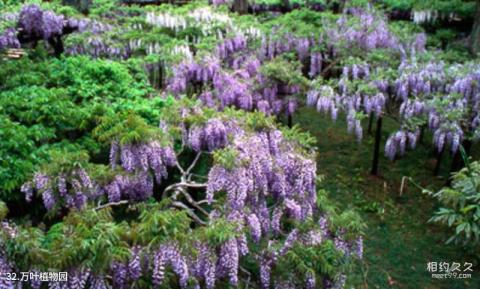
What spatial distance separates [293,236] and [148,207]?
1730 mm

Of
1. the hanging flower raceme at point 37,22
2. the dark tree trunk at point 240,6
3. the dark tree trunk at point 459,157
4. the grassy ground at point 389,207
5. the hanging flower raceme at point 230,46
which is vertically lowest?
the grassy ground at point 389,207

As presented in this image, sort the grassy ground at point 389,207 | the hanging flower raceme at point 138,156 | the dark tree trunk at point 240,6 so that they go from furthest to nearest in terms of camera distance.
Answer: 1. the dark tree trunk at point 240,6
2. the grassy ground at point 389,207
3. the hanging flower raceme at point 138,156

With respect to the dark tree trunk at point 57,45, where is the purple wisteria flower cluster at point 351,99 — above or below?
below

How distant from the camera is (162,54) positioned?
507 inches

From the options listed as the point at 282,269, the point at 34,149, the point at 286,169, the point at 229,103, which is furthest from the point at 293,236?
the point at 229,103

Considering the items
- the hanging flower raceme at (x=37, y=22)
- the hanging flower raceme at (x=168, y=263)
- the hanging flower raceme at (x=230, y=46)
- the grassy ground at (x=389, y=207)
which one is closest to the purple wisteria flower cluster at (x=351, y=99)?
the grassy ground at (x=389, y=207)

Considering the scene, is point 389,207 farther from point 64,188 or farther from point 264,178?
point 64,188

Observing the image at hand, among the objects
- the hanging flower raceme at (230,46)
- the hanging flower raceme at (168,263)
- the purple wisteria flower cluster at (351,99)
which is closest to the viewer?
the hanging flower raceme at (168,263)

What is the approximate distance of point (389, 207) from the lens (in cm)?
1075

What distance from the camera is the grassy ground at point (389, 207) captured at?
28.1 ft

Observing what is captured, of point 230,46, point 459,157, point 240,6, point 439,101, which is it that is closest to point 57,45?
point 230,46

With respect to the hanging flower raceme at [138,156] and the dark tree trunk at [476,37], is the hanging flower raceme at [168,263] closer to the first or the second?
the hanging flower raceme at [138,156]

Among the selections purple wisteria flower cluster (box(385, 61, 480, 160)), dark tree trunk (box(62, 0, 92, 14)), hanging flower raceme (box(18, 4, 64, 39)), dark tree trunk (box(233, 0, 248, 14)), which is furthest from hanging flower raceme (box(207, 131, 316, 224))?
dark tree trunk (box(62, 0, 92, 14))

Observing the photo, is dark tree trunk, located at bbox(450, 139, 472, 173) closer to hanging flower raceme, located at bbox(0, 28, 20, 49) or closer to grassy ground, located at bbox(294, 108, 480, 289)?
grassy ground, located at bbox(294, 108, 480, 289)
